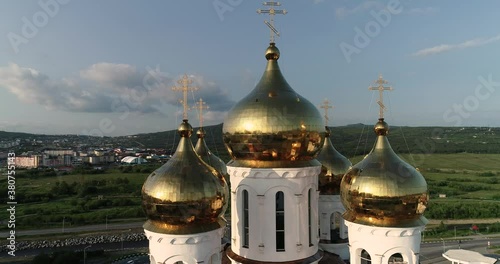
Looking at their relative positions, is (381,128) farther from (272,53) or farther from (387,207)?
(272,53)

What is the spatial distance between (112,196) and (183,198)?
45029 millimetres

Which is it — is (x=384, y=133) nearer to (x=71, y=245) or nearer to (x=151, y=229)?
(x=151, y=229)

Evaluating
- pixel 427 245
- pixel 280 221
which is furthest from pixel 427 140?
pixel 280 221

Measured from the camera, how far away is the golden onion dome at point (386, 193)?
849cm

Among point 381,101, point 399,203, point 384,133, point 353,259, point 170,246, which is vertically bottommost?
point 353,259

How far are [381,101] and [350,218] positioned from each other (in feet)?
11.2

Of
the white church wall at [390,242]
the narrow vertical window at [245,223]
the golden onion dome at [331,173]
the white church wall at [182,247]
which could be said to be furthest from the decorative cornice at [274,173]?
the golden onion dome at [331,173]

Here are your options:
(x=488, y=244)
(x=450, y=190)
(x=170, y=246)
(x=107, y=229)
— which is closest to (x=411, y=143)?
(x=450, y=190)

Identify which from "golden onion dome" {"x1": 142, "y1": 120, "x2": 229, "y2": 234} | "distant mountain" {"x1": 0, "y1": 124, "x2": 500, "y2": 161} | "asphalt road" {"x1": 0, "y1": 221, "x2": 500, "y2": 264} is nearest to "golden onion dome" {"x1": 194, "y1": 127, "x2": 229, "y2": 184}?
"golden onion dome" {"x1": 142, "y1": 120, "x2": 229, "y2": 234}

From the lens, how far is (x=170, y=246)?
26.2ft

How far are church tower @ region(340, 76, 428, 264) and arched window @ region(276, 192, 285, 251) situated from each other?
168 centimetres

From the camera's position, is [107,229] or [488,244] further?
[107,229]

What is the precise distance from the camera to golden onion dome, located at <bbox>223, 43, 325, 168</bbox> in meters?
9.01

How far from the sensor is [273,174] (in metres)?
9.14
